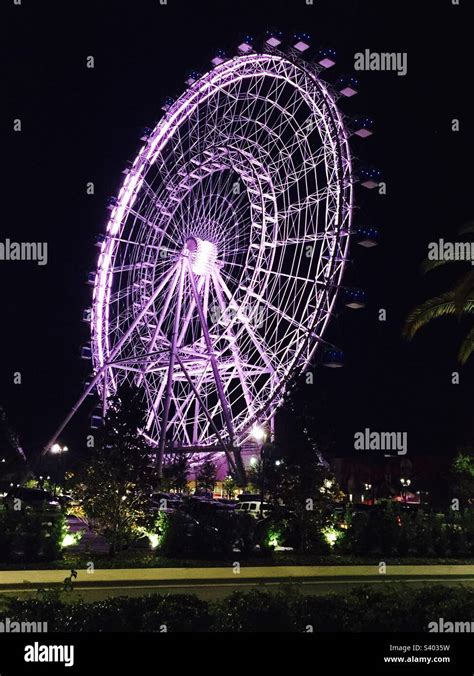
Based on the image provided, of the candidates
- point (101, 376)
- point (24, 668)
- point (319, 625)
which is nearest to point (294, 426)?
point (319, 625)

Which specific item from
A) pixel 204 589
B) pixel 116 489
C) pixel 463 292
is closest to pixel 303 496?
pixel 116 489

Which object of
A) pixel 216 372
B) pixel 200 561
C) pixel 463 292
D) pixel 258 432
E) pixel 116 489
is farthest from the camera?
pixel 258 432

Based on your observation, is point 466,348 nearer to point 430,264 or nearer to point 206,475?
point 430,264

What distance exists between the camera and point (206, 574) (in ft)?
59.3

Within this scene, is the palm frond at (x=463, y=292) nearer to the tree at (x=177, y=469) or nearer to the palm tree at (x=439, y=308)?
the palm tree at (x=439, y=308)

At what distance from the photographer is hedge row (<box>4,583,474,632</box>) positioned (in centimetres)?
954

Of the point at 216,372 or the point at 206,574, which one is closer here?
the point at 206,574

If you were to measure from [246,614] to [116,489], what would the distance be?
12.7 m

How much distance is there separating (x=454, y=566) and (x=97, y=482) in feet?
31.2

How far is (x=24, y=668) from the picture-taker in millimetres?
7969

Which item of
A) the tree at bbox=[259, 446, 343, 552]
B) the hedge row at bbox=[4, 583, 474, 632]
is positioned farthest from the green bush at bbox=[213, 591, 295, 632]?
the tree at bbox=[259, 446, 343, 552]

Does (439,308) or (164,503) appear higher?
(439,308)

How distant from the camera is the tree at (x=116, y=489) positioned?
71.5 ft

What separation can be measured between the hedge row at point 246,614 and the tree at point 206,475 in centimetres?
4706
